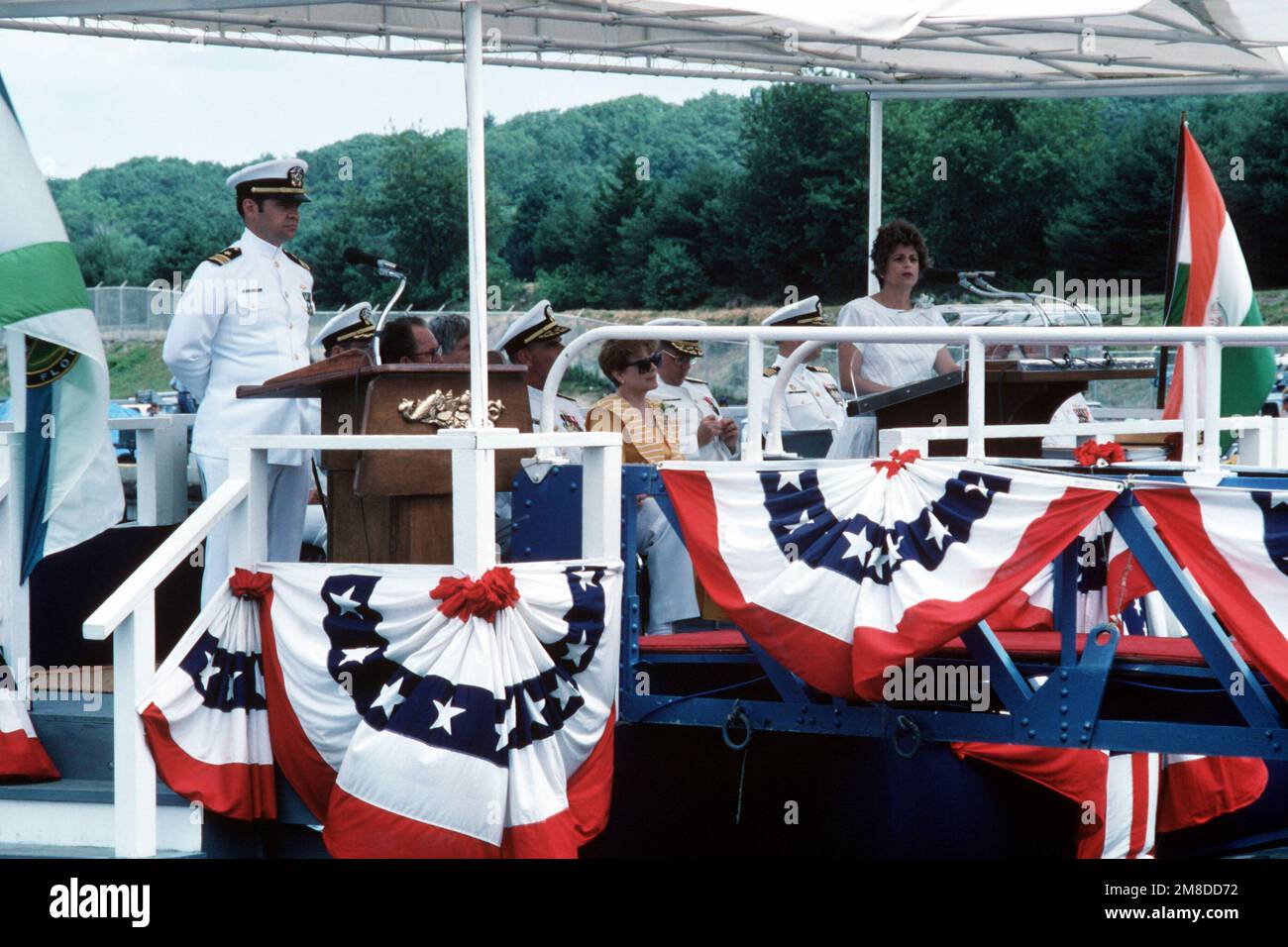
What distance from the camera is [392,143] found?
5141 centimetres

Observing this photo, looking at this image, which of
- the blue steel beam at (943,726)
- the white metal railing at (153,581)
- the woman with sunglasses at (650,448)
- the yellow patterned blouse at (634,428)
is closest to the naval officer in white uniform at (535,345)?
the woman with sunglasses at (650,448)

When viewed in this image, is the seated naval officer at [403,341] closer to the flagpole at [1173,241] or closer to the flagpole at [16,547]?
the flagpole at [16,547]

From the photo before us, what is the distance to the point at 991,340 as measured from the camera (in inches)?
202

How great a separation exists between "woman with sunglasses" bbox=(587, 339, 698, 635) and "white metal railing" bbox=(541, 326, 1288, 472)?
51 cm

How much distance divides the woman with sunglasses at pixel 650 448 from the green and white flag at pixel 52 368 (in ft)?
5.95

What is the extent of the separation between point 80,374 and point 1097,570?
3.35 m

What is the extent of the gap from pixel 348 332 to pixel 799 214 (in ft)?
126

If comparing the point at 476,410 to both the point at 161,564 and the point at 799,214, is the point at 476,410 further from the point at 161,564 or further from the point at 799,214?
the point at 799,214

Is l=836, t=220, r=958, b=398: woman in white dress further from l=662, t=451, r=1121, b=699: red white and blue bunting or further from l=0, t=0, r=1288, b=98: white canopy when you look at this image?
l=662, t=451, r=1121, b=699: red white and blue bunting

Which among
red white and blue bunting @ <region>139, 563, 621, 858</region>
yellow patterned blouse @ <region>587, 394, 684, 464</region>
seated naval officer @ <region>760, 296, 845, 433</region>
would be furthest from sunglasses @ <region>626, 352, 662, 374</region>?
seated naval officer @ <region>760, 296, 845, 433</region>

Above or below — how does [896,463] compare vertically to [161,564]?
above

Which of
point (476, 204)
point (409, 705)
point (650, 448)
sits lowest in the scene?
point (409, 705)

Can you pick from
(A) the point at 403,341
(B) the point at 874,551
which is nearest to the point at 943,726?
(B) the point at 874,551
